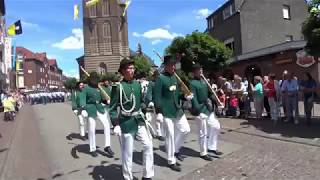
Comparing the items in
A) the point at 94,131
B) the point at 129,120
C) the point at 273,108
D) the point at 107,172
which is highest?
the point at 129,120

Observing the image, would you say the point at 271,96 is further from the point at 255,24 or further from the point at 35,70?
the point at 35,70

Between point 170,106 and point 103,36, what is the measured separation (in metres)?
99.5

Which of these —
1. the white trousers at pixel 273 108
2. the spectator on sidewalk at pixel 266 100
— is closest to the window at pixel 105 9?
the spectator on sidewalk at pixel 266 100

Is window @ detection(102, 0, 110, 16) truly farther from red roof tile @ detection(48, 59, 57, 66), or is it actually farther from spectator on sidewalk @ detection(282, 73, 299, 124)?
spectator on sidewalk @ detection(282, 73, 299, 124)

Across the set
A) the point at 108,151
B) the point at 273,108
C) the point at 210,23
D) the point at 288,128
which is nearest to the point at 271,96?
the point at 273,108

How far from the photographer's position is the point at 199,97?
10086 mm

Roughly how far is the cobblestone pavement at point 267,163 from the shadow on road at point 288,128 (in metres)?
1.40

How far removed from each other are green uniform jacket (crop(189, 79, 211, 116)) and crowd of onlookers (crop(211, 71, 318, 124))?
6.01 meters

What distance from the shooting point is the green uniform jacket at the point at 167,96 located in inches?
364

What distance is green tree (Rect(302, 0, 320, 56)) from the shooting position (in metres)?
13.3

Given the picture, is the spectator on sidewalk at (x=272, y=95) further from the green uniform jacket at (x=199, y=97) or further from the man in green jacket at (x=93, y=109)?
the green uniform jacket at (x=199, y=97)

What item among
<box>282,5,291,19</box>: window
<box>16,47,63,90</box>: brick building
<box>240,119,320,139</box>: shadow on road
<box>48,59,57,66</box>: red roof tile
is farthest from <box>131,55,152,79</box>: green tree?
<box>48,59,57,66</box>: red roof tile

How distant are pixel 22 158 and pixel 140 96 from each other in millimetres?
4897

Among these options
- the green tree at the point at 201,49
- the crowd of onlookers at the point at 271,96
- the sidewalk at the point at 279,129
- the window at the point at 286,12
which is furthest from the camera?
the window at the point at 286,12
